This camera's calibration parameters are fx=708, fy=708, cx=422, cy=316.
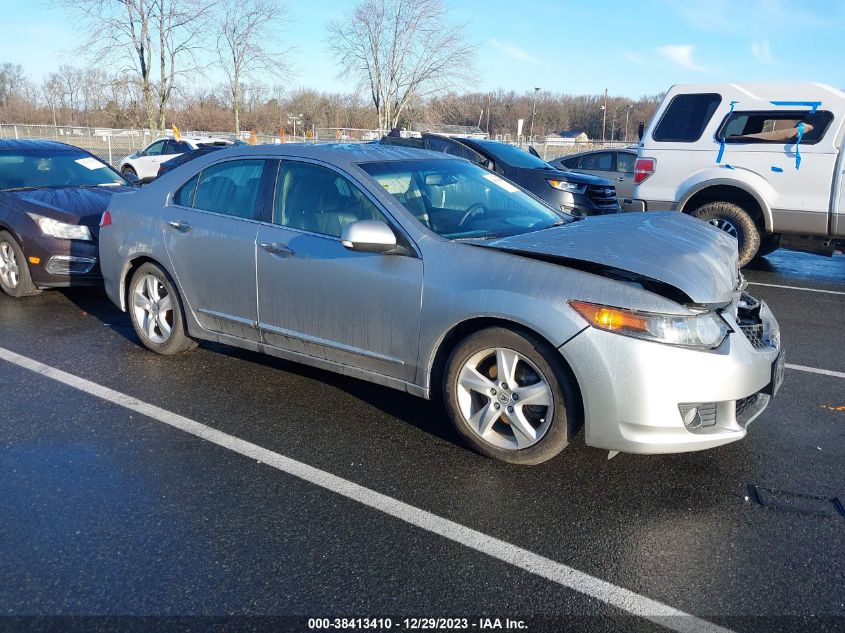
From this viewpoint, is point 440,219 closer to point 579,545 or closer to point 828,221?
point 579,545

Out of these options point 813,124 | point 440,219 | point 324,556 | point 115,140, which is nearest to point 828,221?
point 813,124

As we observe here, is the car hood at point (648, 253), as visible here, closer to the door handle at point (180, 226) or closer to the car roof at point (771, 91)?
the door handle at point (180, 226)

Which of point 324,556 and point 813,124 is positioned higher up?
point 813,124

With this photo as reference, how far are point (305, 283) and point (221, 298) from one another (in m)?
0.80

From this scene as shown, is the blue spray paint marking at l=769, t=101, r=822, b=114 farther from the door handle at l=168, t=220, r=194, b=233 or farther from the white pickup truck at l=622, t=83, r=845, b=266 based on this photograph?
the door handle at l=168, t=220, r=194, b=233

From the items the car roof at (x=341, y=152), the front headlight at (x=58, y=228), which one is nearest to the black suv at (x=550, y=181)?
the front headlight at (x=58, y=228)

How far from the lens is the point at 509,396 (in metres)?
3.48

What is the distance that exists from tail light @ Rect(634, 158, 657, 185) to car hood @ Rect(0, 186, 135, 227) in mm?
6064

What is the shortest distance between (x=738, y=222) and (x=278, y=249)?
6396 mm

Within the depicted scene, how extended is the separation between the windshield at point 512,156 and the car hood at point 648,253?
241 inches

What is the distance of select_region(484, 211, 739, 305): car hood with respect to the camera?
3.31m

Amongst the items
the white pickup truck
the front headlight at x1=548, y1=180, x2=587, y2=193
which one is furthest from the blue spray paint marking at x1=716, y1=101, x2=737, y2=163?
the front headlight at x1=548, y1=180, x2=587, y2=193

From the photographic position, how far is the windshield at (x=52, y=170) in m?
7.62

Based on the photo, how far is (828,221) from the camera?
314 inches
